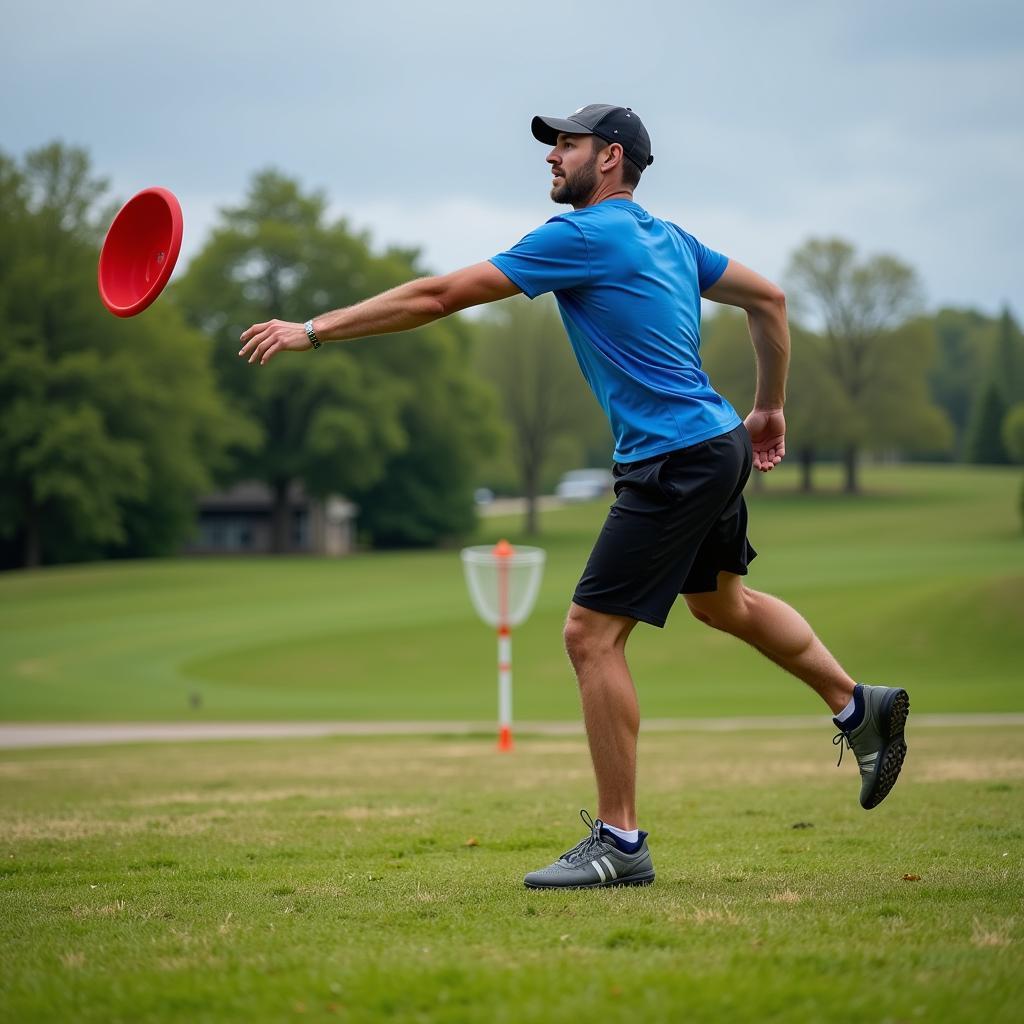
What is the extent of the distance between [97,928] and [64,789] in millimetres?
6361

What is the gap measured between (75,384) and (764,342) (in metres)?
53.5

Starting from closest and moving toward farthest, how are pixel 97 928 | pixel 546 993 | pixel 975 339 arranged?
pixel 546 993, pixel 97 928, pixel 975 339

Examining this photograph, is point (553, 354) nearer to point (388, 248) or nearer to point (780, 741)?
point (388, 248)

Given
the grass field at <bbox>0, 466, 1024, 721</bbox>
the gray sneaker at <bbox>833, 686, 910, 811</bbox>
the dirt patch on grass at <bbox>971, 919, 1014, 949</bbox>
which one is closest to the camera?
the dirt patch on grass at <bbox>971, 919, 1014, 949</bbox>

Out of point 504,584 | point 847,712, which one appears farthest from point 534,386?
point 847,712

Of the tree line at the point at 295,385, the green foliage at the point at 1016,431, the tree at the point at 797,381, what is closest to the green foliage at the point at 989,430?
the tree line at the point at 295,385

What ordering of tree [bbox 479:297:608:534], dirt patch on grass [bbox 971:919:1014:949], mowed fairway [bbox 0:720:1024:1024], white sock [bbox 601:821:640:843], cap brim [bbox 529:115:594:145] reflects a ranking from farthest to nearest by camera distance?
tree [bbox 479:297:608:534], cap brim [bbox 529:115:594:145], white sock [bbox 601:821:640:843], dirt patch on grass [bbox 971:919:1014:949], mowed fairway [bbox 0:720:1024:1024]

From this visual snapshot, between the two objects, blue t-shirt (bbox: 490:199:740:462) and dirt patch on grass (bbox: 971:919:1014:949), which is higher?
blue t-shirt (bbox: 490:199:740:462)

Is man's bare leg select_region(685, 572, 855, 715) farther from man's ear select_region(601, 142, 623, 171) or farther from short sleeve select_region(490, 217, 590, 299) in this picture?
man's ear select_region(601, 142, 623, 171)

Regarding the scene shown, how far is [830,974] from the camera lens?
3123mm

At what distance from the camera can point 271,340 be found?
4523 mm

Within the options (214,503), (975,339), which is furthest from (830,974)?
(975,339)

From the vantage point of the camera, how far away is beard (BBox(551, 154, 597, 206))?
486 cm

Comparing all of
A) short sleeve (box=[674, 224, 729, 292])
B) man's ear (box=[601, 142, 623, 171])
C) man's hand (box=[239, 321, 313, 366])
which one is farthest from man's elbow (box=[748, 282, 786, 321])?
man's hand (box=[239, 321, 313, 366])
